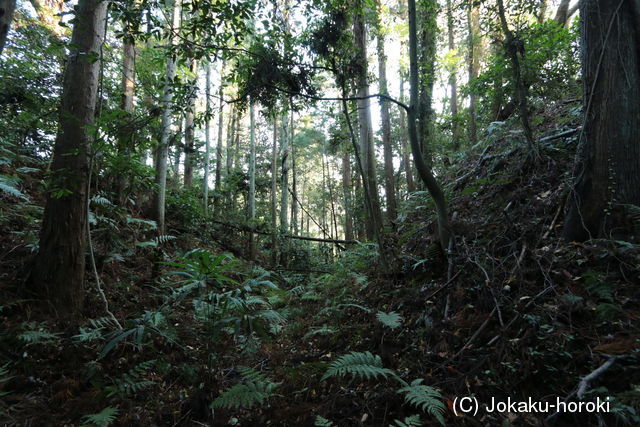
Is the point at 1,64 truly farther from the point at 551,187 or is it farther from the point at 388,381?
the point at 551,187

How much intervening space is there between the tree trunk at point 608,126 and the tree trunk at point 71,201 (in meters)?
5.63

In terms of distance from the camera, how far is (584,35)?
336cm

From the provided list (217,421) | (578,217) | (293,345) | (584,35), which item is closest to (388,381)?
(217,421)

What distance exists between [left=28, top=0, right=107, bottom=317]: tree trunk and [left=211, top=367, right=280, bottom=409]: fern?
2576mm

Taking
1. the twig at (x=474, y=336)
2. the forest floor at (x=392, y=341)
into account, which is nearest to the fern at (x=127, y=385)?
the forest floor at (x=392, y=341)

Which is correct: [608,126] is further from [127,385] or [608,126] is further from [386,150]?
[386,150]

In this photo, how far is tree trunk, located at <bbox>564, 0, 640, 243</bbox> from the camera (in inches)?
118

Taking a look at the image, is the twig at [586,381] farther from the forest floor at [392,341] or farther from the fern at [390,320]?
the fern at [390,320]

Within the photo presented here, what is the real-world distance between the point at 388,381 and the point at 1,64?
9.78m

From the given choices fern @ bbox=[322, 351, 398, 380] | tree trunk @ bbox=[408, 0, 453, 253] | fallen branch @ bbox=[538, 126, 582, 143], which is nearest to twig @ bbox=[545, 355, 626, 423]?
fern @ bbox=[322, 351, 398, 380]

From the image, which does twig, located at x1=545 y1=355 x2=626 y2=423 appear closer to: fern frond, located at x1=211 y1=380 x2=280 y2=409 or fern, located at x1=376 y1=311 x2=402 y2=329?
fern, located at x1=376 y1=311 x2=402 y2=329

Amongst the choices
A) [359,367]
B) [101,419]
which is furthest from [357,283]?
[101,419]

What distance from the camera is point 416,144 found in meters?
3.86

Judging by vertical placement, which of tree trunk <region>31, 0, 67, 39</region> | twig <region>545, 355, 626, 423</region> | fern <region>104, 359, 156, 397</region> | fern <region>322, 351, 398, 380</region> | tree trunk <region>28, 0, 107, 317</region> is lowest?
fern <region>104, 359, 156, 397</region>
